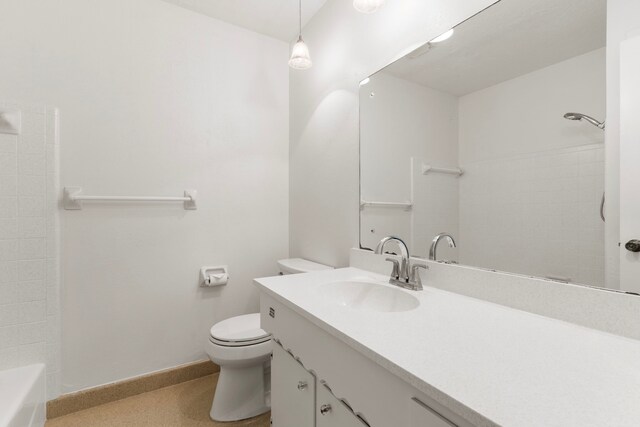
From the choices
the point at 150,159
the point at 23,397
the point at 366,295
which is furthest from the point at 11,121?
the point at 366,295

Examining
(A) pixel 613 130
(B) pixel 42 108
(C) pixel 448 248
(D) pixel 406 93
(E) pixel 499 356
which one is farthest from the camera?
(B) pixel 42 108

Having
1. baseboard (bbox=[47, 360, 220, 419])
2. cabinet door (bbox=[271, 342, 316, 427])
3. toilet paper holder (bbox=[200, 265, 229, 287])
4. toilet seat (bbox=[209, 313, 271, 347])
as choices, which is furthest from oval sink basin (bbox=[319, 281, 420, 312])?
baseboard (bbox=[47, 360, 220, 419])

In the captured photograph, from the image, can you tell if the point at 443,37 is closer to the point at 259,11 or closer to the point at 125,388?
the point at 259,11

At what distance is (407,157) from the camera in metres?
1.34

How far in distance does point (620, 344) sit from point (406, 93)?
1.12m

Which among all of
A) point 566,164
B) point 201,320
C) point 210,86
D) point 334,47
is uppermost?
point 334,47

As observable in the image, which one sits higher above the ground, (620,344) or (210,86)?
(210,86)

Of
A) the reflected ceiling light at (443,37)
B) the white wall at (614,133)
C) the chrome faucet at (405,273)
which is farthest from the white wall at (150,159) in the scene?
the white wall at (614,133)

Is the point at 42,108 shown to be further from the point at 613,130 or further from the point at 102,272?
the point at 613,130

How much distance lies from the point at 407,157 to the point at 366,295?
0.63 meters

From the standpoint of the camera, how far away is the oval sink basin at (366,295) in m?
1.15

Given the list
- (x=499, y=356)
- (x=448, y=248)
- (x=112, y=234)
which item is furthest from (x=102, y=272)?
(x=499, y=356)

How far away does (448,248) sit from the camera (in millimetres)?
1160

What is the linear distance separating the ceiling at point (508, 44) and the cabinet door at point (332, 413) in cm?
113
